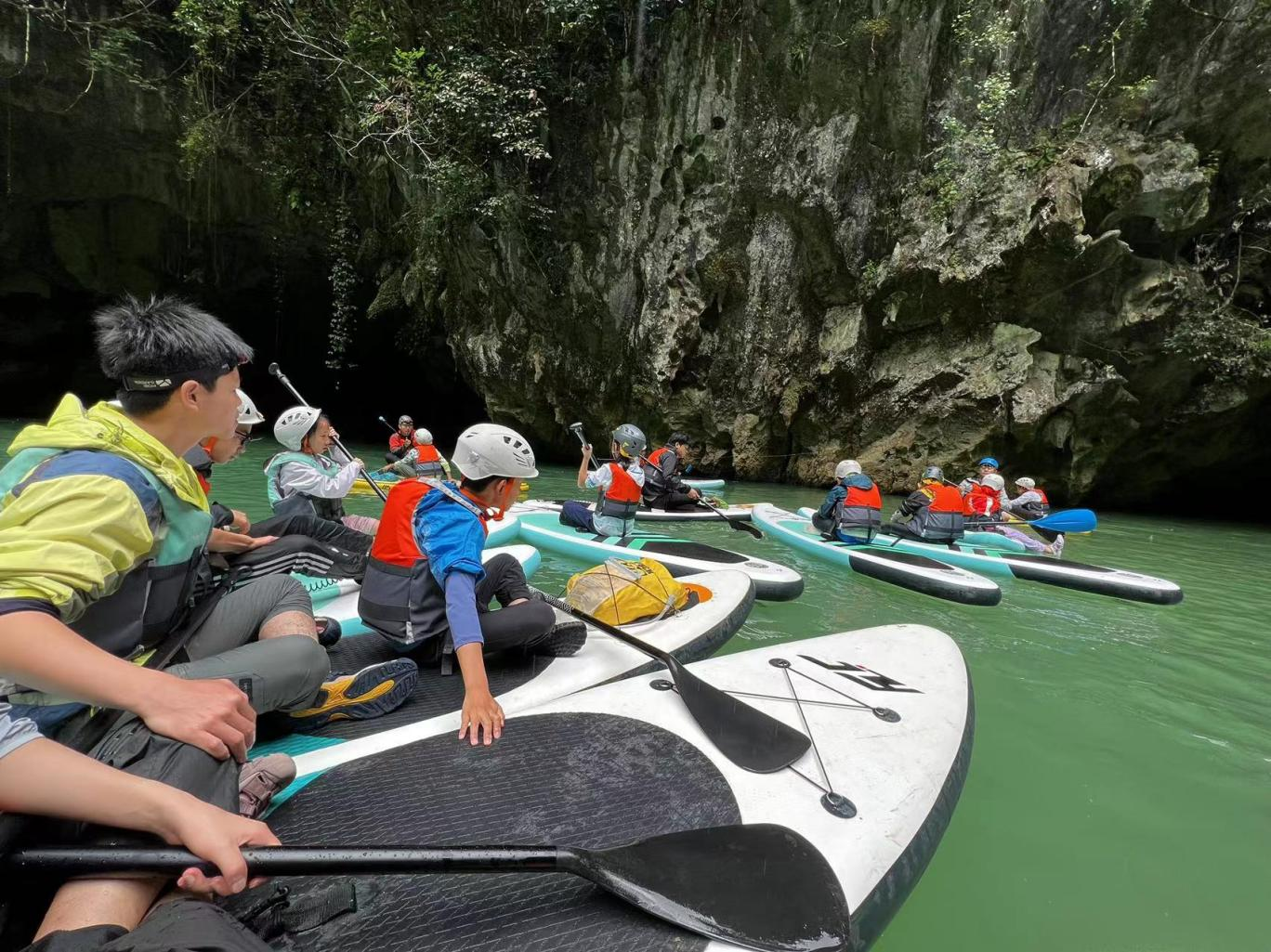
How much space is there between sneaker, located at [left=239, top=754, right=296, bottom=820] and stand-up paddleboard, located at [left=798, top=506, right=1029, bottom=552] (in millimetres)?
7314

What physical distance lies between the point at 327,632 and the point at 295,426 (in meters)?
1.89

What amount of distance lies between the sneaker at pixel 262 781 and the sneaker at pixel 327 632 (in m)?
1.08

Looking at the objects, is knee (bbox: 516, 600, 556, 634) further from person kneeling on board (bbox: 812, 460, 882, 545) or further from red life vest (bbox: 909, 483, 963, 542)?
red life vest (bbox: 909, 483, 963, 542)

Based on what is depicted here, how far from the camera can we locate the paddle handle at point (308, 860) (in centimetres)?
96

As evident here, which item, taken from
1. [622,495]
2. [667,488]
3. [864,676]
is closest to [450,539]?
[864,676]

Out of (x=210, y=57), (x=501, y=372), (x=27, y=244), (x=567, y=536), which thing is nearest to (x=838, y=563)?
(x=567, y=536)

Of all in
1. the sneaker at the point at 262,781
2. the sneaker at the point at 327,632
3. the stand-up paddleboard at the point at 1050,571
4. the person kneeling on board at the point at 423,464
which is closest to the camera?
the sneaker at the point at 262,781

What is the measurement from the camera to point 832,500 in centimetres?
683

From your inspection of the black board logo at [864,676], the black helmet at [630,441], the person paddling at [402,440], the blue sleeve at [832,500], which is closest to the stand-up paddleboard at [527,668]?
the black board logo at [864,676]

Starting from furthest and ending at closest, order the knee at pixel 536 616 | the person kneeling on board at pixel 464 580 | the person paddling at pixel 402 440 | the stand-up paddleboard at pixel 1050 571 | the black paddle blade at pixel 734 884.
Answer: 1. the person paddling at pixel 402 440
2. the stand-up paddleboard at pixel 1050 571
3. the knee at pixel 536 616
4. the person kneeling on board at pixel 464 580
5. the black paddle blade at pixel 734 884

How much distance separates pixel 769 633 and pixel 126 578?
3.70m

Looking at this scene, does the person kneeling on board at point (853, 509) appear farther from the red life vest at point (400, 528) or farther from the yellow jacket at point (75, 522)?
the yellow jacket at point (75, 522)

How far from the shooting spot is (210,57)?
1075 cm

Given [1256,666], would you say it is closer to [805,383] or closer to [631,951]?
[631,951]
